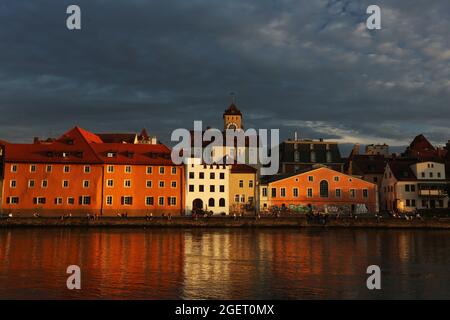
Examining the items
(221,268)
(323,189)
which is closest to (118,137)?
(323,189)

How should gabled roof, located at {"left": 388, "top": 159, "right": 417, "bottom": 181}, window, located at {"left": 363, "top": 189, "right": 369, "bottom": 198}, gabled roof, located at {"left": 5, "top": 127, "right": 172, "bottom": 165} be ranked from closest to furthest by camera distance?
gabled roof, located at {"left": 5, "top": 127, "right": 172, "bottom": 165}
window, located at {"left": 363, "top": 189, "right": 369, "bottom": 198}
gabled roof, located at {"left": 388, "top": 159, "right": 417, "bottom": 181}

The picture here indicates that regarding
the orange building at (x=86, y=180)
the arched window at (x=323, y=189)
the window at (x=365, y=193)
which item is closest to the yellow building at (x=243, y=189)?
the orange building at (x=86, y=180)

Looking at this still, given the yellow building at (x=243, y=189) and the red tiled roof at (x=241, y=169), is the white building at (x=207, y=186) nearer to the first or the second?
the yellow building at (x=243, y=189)

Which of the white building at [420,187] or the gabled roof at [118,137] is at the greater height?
the gabled roof at [118,137]

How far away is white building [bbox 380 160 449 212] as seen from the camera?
7725cm

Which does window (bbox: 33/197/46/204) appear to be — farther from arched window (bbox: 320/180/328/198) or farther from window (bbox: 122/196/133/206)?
arched window (bbox: 320/180/328/198)

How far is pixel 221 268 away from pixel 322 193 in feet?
165

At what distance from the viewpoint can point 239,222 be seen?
6531 cm

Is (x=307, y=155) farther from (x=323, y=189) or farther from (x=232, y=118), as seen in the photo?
(x=232, y=118)

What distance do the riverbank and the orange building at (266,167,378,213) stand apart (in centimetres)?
918

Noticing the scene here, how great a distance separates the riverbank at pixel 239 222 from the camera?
6325 centimetres

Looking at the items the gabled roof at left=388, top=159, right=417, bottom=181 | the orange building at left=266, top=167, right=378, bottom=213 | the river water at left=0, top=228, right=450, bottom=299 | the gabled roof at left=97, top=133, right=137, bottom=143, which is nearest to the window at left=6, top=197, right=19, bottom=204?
the river water at left=0, top=228, right=450, bottom=299

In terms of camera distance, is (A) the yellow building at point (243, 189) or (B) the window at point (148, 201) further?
(A) the yellow building at point (243, 189)

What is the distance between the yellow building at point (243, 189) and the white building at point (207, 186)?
1.91 metres
